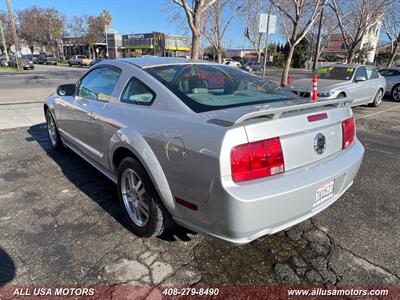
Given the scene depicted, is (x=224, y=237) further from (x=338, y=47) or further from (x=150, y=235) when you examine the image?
(x=338, y=47)

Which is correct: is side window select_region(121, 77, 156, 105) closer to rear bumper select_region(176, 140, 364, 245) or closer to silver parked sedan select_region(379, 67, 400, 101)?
rear bumper select_region(176, 140, 364, 245)

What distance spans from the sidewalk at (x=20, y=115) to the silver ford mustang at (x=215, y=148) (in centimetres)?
502

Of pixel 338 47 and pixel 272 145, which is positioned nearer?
pixel 272 145

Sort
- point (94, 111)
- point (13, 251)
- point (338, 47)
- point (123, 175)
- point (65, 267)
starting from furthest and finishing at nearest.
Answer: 1. point (338, 47)
2. point (94, 111)
3. point (123, 175)
4. point (13, 251)
5. point (65, 267)

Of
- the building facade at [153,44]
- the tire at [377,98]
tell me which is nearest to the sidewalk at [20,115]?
the tire at [377,98]

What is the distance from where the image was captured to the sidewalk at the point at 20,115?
743 centimetres

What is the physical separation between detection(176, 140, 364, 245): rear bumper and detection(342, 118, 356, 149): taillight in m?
0.48

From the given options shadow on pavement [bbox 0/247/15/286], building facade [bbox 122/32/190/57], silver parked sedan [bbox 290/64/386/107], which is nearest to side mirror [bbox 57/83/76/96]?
shadow on pavement [bbox 0/247/15/286]

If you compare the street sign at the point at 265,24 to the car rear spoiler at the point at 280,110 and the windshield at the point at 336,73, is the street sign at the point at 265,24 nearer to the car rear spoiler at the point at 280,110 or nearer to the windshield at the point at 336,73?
the windshield at the point at 336,73

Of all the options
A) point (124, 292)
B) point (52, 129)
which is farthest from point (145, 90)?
point (52, 129)

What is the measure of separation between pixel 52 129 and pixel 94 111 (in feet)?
7.89

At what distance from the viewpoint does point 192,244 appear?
109 inches

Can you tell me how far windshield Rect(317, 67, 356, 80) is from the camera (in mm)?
9586

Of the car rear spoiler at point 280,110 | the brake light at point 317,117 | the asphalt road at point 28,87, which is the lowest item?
the asphalt road at point 28,87
